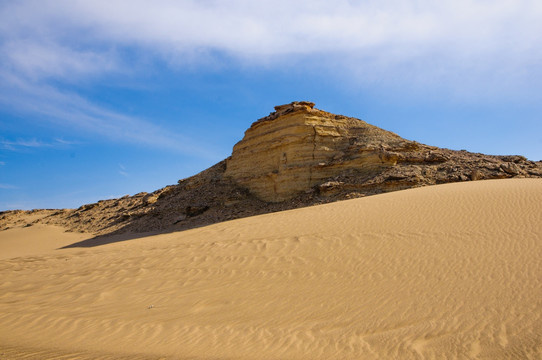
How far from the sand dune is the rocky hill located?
516 cm

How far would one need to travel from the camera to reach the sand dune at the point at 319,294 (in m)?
4.03

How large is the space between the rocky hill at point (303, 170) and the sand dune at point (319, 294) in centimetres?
516

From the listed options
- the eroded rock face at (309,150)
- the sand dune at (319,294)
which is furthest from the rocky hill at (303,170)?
the sand dune at (319,294)

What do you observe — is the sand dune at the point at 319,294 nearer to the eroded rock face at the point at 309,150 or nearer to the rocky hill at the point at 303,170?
the rocky hill at the point at 303,170

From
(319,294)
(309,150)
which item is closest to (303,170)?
(309,150)

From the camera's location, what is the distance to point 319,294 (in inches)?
218

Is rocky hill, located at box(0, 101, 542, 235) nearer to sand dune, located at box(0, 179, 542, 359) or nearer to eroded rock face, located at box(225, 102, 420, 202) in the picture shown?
eroded rock face, located at box(225, 102, 420, 202)

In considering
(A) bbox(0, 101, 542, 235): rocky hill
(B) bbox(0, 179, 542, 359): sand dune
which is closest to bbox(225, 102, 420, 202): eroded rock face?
(A) bbox(0, 101, 542, 235): rocky hill

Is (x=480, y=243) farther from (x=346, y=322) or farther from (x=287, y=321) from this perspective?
(x=287, y=321)

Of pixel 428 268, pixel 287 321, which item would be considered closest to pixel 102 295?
pixel 287 321

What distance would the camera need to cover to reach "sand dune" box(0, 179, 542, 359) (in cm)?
403

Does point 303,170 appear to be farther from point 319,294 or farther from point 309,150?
point 319,294

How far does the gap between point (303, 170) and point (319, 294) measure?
12.6m

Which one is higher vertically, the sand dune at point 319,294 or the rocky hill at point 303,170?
the rocky hill at point 303,170
